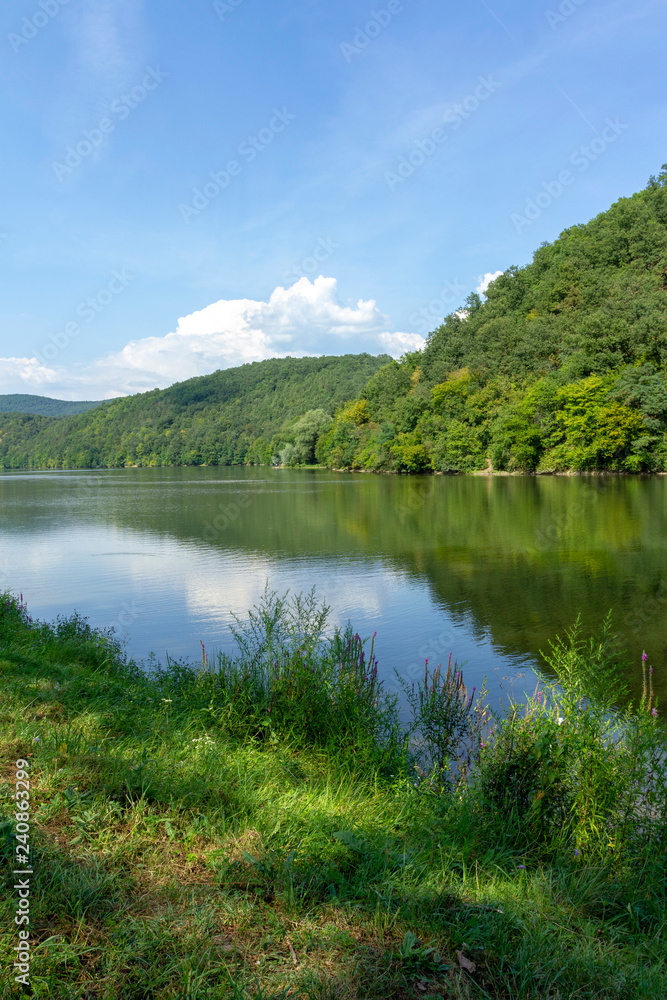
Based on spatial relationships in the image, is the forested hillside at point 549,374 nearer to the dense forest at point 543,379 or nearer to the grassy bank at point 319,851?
the dense forest at point 543,379

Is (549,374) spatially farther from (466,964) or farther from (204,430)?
(204,430)

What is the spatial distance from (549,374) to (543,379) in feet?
3.97

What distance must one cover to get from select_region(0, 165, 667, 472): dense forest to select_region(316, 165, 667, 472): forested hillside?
16 centimetres

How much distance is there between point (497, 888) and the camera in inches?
152

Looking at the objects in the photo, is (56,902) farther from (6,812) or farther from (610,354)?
(610,354)

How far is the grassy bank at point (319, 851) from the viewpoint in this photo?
116 inches

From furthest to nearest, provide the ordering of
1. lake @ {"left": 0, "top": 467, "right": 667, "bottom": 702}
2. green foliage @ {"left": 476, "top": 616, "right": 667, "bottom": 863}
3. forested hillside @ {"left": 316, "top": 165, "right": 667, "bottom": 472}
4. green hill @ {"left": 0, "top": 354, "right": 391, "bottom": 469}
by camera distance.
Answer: green hill @ {"left": 0, "top": 354, "right": 391, "bottom": 469} < forested hillside @ {"left": 316, "top": 165, "right": 667, "bottom": 472} < lake @ {"left": 0, "top": 467, "right": 667, "bottom": 702} < green foliage @ {"left": 476, "top": 616, "right": 667, "bottom": 863}

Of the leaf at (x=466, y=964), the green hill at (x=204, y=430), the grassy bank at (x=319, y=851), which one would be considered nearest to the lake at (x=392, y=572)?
the grassy bank at (x=319, y=851)

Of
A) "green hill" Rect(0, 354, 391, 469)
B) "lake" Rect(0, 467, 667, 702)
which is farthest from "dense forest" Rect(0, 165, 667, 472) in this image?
"green hill" Rect(0, 354, 391, 469)

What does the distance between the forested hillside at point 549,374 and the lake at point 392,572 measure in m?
22.8

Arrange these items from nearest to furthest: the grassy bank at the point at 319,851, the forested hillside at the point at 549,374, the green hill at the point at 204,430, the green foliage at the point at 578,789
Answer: the grassy bank at the point at 319,851
the green foliage at the point at 578,789
the forested hillside at the point at 549,374
the green hill at the point at 204,430

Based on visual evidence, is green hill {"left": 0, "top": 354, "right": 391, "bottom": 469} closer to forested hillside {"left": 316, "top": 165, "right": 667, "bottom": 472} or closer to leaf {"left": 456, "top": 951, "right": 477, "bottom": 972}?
forested hillside {"left": 316, "top": 165, "right": 667, "bottom": 472}

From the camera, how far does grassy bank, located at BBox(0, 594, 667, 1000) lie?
2938 mm

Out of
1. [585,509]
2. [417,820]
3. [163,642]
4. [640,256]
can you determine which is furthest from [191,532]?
[640,256]
